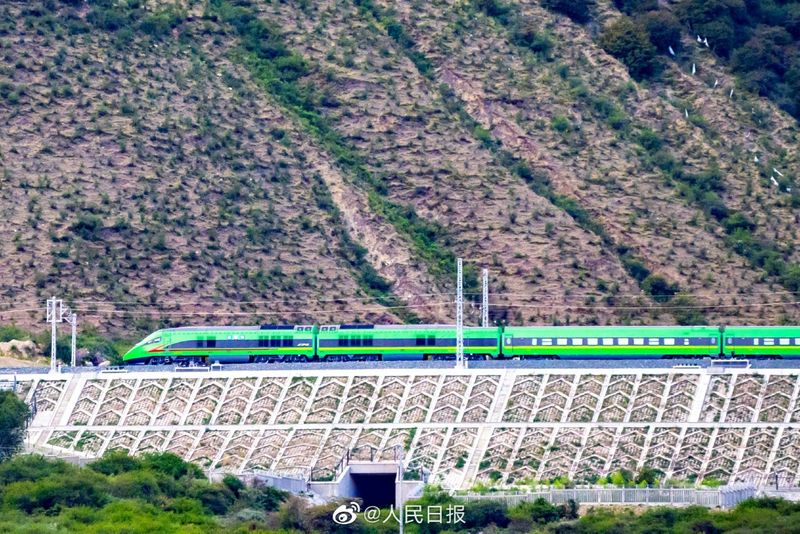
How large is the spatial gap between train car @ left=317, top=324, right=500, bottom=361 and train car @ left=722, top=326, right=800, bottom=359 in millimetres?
8750

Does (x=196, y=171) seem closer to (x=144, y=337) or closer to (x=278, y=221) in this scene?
(x=278, y=221)

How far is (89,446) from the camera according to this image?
107000mm

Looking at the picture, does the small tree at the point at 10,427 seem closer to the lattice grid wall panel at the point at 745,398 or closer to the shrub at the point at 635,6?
the lattice grid wall panel at the point at 745,398

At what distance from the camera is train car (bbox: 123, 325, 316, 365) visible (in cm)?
11662

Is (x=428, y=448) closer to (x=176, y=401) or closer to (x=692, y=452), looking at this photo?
(x=692, y=452)

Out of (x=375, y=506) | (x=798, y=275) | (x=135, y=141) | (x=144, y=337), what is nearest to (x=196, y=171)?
(x=135, y=141)

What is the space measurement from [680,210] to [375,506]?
Answer: 141 feet

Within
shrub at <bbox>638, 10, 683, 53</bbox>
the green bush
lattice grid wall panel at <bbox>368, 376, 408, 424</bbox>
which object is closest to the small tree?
lattice grid wall panel at <bbox>368, 376, 408, 424</bbox>

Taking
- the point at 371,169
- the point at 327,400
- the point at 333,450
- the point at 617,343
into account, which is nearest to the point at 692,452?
the point at 333,450

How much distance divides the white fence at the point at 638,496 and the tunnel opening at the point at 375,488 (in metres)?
5.90

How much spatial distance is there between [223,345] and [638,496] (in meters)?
24.9

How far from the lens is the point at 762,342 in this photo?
4547 inches

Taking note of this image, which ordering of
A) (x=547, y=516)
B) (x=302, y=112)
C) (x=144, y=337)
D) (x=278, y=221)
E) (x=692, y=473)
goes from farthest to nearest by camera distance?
1. (x=302, y=112)
2. (x=278, y=221)
3. (x=144, y=337)
4. (x=692, y=473)
5. (x=547, y=516)

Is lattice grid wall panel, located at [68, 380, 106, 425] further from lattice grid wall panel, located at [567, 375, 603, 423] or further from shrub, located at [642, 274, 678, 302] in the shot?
shrub, located at [642, 274, 678, 302]
